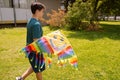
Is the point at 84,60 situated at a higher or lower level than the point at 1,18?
higher

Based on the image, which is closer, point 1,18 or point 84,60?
point 84,60

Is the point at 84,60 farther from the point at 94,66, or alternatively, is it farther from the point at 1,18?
the point at 1,18

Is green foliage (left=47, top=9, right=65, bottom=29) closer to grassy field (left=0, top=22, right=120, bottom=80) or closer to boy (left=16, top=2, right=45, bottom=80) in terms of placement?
grassy field (left=0, top=22, right=120, bottom=80)

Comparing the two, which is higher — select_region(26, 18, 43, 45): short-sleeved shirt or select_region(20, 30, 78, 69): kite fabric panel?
select_region(26, 18, 43, 45): short-sleeved shirt

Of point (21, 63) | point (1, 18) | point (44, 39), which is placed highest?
point (44, 39)

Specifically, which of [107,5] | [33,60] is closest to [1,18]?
[107,5]

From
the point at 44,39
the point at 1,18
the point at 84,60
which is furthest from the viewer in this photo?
the point at 1,18

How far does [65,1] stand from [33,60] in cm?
3092

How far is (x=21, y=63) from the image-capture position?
9156 millimetres

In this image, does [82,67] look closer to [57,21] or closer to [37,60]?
[37,60]

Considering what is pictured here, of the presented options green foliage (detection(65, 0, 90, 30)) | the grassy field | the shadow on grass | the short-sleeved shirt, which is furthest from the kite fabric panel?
green foliage (detection(65, 0, 90, 30))

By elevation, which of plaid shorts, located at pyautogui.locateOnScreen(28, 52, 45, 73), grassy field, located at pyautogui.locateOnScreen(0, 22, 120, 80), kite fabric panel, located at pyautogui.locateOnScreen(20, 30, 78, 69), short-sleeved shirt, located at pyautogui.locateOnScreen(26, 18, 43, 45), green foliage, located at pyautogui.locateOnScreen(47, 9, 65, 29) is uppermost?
short-sleeved shirt, located at pyautogui.locateOnScreen(26, 18, 43, 45)

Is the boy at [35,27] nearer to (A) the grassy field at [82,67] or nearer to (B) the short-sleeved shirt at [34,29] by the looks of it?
(B) the short-sleeved shirt at [34,29]

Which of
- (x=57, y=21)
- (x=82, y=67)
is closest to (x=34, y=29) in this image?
(x=82, y=67)
